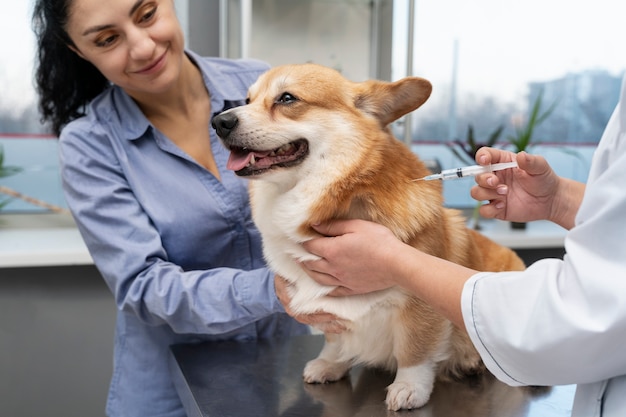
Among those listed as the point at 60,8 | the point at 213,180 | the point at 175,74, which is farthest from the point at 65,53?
the point at 213,180

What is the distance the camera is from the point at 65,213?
242 centimetres

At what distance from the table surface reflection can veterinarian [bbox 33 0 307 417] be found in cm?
9

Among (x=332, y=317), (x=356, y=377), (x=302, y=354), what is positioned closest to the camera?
(x=332, y=317)

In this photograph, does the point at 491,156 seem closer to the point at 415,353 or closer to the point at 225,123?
the point at 415,353

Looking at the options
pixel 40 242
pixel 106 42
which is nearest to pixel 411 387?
pixel 106 42

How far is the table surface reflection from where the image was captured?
3.26 ft

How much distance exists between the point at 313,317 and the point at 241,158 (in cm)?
32

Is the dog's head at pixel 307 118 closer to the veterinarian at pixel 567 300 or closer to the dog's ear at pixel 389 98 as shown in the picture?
the dog's ear at pixel 389 98

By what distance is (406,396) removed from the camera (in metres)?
0.99

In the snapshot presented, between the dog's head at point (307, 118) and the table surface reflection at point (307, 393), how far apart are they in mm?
405

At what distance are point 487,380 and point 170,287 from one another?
647mm

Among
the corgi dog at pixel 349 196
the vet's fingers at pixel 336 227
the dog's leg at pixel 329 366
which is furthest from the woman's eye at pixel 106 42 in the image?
the dog's leg at pixel 329 366

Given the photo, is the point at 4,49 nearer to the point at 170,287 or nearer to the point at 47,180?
the point at 47,180

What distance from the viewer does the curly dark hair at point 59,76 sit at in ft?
4.39
